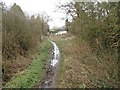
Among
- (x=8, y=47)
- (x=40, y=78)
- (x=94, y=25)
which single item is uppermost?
(x=94, y=25)

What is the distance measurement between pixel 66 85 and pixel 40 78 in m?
3.20

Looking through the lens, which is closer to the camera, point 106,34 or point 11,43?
point 106,34

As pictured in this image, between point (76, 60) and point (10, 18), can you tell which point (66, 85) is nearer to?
point (76, 60)

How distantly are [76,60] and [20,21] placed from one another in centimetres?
849

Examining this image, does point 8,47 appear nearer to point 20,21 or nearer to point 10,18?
point 10,18

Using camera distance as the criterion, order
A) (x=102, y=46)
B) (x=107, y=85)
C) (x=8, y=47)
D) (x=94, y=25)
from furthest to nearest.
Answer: (x=8, y=47), (x=94, y=25), (x=102, y=46), (x=107, y=85)

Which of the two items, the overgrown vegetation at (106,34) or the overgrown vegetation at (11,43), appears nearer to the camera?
the overgrown vegetation at (106,34)

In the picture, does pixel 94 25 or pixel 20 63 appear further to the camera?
pixel 20 63

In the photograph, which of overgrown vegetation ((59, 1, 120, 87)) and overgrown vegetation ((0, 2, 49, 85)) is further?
overgrown vegetation ((0, 2, 49, 85))

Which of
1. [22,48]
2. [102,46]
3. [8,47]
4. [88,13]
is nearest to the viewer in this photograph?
[102,46]

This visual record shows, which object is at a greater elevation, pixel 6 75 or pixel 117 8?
pixel 117 8

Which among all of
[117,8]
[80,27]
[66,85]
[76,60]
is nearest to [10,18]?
[80,27]

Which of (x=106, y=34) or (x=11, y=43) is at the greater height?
(x=106, y=34)

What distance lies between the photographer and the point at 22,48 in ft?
71.2
